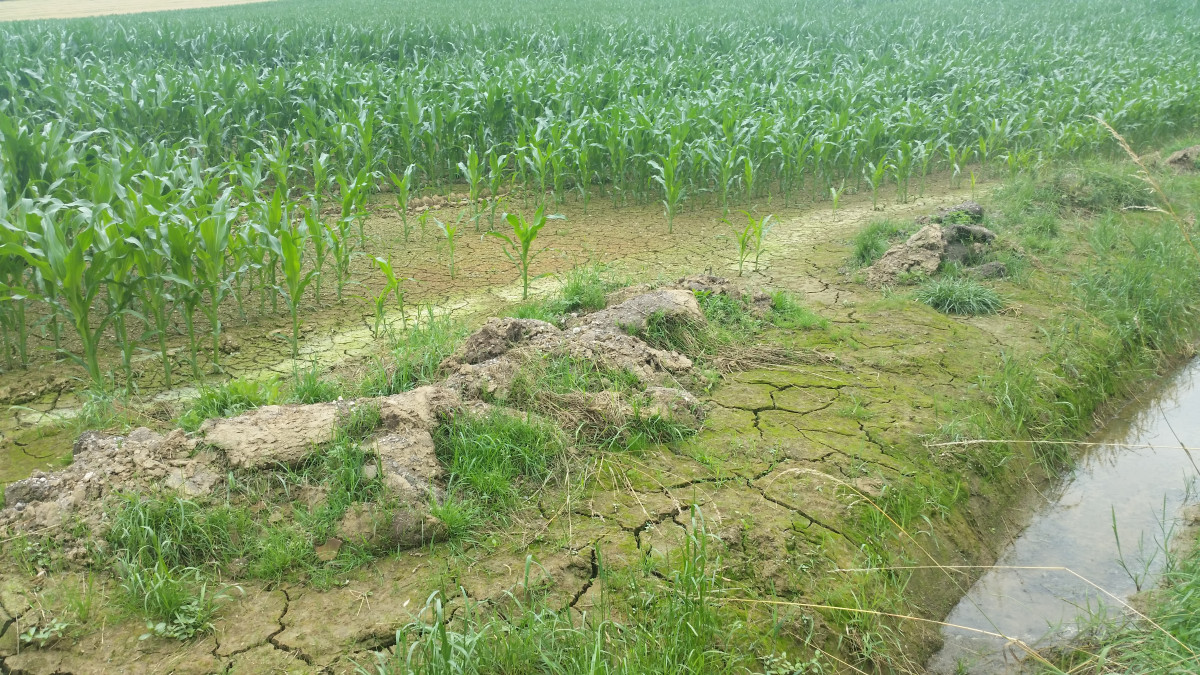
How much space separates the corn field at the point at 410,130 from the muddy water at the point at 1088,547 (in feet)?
12.1

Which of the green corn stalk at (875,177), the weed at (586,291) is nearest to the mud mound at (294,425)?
the weed at (586,291)

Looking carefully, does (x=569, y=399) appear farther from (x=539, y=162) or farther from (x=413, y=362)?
(x=539, y=162)

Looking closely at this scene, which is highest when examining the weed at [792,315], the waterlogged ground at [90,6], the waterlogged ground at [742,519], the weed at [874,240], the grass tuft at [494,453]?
the waterlogged ground at [90,6]

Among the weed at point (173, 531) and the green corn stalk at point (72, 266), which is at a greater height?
the green corn stalk at point (72, 266)

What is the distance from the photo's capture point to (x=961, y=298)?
17.8 feet

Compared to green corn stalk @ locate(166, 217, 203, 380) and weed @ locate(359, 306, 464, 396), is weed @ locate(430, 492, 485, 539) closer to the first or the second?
weed @ locate(359, 306, 464, 396)

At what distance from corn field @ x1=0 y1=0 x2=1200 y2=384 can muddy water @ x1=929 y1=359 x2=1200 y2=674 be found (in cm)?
369

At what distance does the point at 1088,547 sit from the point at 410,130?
22.7ft

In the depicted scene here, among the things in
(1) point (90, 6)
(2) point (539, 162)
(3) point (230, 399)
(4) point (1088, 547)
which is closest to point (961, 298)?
(4) point (1088, 547)

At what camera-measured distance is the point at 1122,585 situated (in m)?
3.30

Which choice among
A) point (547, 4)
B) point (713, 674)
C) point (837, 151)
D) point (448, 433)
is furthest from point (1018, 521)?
point (547, 4)

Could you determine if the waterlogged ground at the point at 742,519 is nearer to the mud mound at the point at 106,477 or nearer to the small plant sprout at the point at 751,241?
the mud mound at the point at 106,477

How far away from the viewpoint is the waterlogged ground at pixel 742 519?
8.49 feet

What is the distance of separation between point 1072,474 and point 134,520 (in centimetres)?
416
